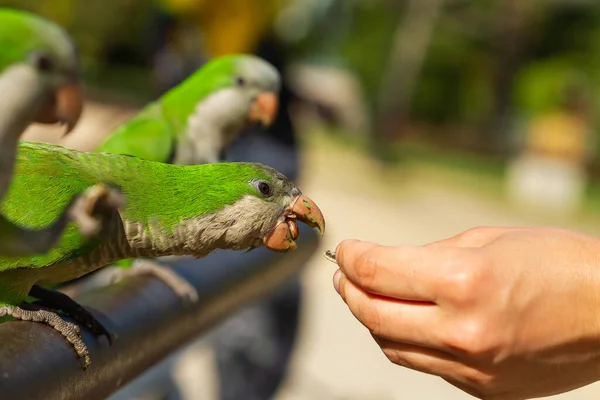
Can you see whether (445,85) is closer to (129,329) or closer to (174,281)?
(174,281)

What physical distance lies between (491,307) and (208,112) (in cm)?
110

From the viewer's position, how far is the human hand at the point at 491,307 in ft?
2.66

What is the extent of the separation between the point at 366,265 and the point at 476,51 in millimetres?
10496

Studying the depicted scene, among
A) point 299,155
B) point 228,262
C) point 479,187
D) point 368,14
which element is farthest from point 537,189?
point 228,262

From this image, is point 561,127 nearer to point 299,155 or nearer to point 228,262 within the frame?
point 299,155

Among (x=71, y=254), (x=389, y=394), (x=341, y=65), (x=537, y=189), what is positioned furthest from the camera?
(x=341, y=65)

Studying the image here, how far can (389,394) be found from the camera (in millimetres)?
2914

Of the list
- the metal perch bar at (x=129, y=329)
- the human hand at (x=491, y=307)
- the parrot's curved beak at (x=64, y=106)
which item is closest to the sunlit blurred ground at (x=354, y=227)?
the parrot's curved beak at (x=64, y=106)

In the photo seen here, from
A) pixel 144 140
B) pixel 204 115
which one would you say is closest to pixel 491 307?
pixel 144 140

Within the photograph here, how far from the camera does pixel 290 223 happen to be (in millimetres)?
1151

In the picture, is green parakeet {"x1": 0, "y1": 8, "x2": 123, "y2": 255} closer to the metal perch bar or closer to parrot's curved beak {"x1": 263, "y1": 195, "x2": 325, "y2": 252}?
the metal perch bar

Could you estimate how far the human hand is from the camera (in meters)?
0.81

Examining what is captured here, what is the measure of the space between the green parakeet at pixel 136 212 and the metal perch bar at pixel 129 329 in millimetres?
36

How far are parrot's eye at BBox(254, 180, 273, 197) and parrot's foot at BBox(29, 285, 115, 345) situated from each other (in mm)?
314
